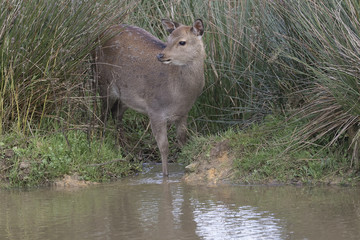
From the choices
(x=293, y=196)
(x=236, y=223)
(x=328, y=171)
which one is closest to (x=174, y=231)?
(x=236, y=223)

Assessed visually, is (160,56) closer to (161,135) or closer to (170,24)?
(170,24)

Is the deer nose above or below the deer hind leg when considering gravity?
above

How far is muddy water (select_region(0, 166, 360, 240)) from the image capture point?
4793 millimetres

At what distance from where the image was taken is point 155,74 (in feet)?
27.7

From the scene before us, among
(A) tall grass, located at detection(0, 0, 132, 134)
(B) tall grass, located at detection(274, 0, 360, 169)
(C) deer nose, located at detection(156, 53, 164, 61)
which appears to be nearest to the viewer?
(B) tall grass, located at detection(274, 0, 360, 169)

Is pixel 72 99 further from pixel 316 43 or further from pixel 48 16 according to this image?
pixel 316 43

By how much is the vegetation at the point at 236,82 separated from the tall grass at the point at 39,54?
0.04 ft

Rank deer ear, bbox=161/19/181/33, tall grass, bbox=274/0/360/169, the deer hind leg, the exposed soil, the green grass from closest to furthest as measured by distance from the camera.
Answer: tall grass, bbox=274/0/360/169 < the green grass < the exposed soil < the deer hind leg < deer ear, bbox=161/19/181/33

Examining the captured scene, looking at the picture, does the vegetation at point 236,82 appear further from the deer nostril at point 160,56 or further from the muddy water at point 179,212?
the deer nostril at point 160,56

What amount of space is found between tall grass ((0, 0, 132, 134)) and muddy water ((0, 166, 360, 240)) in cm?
117

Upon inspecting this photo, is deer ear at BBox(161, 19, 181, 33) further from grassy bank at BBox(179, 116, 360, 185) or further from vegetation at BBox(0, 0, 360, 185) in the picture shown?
grassy bank at BBox(179, 116, 360, 185)

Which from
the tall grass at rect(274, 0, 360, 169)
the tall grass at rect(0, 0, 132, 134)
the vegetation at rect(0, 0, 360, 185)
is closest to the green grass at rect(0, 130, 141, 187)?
the vegetation at rect(0, 0, 360, 185)

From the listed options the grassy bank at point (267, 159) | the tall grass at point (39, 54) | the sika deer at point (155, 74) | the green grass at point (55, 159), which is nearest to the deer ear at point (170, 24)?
the sika deer at point (155, 74)

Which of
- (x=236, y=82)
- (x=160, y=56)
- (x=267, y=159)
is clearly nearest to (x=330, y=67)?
(x=267, y=159)
